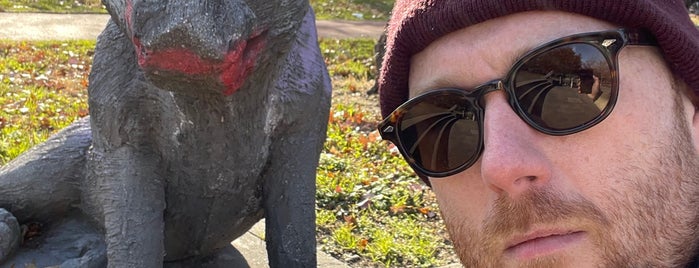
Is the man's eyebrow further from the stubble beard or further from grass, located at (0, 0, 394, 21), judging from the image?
grass, located at (0, 0, 394, 21)

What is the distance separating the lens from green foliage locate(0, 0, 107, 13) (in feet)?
40.2

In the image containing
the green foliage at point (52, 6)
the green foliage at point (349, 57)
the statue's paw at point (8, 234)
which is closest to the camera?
the statue's paw at point (8, 234)

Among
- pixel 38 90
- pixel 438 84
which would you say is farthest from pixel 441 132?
pixel 38 90

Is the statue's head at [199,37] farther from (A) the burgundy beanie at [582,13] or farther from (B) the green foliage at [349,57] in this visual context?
(B) the green foliage at [349,57]

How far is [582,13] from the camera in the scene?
1.78m

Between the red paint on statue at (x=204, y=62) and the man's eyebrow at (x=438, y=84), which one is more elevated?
the red paint on statue at (x=204, y=62)

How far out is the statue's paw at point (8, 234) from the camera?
8.76 ft

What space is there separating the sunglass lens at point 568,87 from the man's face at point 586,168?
0.04 meters

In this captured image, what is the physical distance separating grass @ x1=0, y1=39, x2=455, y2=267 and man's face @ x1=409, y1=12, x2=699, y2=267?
7.16 feet

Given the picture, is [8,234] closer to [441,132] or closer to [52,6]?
[441,132]

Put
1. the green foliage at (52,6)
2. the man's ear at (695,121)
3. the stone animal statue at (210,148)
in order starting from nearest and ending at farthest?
1. the man's ear at (695,121)
2. the stone animal statue at (210,148)
3. the green foliage at (52,6)

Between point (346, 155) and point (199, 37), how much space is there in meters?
4.12

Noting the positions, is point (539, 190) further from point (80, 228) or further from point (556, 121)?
point (80, 228)

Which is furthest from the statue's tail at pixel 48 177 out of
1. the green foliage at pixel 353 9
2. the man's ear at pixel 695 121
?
the green foliage at pixel 353 9
